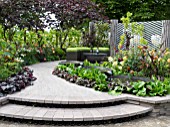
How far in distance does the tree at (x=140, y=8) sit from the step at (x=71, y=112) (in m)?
11.6

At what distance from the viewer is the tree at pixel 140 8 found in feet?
50.5

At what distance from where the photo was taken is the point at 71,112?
4.11 m

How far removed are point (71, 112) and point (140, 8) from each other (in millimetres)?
12569

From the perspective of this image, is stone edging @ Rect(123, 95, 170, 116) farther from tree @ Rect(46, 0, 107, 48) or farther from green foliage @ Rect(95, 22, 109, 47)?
tree @ Rect(46, 0, 107, 48)

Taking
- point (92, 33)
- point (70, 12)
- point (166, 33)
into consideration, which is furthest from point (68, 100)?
point (70, 12)

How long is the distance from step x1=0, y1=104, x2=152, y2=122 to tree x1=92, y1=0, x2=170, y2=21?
11640mm

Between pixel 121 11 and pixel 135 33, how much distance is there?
8564 millimetres

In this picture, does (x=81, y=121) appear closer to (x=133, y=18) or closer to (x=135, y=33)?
(x=135, y=33)

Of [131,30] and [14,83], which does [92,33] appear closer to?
[131,30]

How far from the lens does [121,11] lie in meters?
16.1

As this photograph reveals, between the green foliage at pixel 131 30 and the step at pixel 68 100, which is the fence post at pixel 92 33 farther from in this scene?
the step at pixel 68 100

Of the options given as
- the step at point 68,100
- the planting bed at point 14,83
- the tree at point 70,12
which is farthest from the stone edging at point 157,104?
the tree at point 70,12

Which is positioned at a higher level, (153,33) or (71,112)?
(153,33)

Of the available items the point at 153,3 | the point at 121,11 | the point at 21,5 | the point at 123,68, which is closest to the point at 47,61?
the point at 21,5
